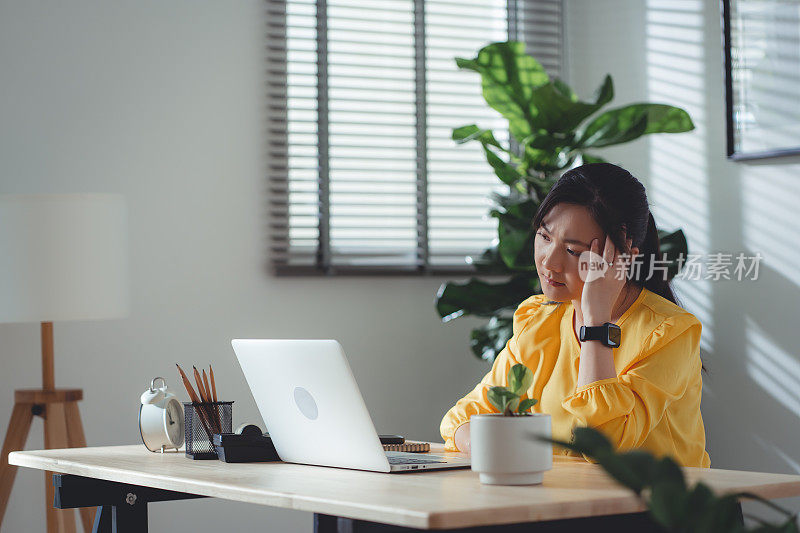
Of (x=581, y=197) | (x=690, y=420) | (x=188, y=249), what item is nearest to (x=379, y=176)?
(x=188, y=249)

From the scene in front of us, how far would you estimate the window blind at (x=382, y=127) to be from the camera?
11.5ft

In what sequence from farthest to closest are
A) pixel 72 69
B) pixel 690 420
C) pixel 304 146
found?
1. pixel 304 146
2. pixel 72 69
3. pixel 690 420

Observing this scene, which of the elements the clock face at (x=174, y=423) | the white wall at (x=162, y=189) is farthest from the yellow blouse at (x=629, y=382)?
the white wall at (x=162, y=189)

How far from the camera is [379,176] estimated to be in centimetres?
366

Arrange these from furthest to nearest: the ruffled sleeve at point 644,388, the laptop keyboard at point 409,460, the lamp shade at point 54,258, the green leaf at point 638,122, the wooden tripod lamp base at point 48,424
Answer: the green leaf at point 638,122 < the wooden tripod lamp base at point 48,424 < the lamp shade at point 54,258 < the ruffled sleeve at point 644,388 < the laptop keyboard at point 409,460

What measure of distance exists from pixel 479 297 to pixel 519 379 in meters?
1.86

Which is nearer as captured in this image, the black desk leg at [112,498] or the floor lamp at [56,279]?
the black desk leg at [112,498]

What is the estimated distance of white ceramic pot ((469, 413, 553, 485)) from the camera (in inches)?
56.6

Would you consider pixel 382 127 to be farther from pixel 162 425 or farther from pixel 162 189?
pixel 162 425

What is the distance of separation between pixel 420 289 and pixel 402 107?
25.6 inches

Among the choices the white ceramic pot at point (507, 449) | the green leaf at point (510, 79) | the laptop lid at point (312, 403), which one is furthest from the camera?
the green leaf at point (510, 79)

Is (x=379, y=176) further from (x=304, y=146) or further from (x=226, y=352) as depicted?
(x=226, y=352)

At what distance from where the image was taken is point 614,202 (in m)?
2.09

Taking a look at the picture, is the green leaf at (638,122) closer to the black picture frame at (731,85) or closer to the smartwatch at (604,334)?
the black picture frame at (731,85)
